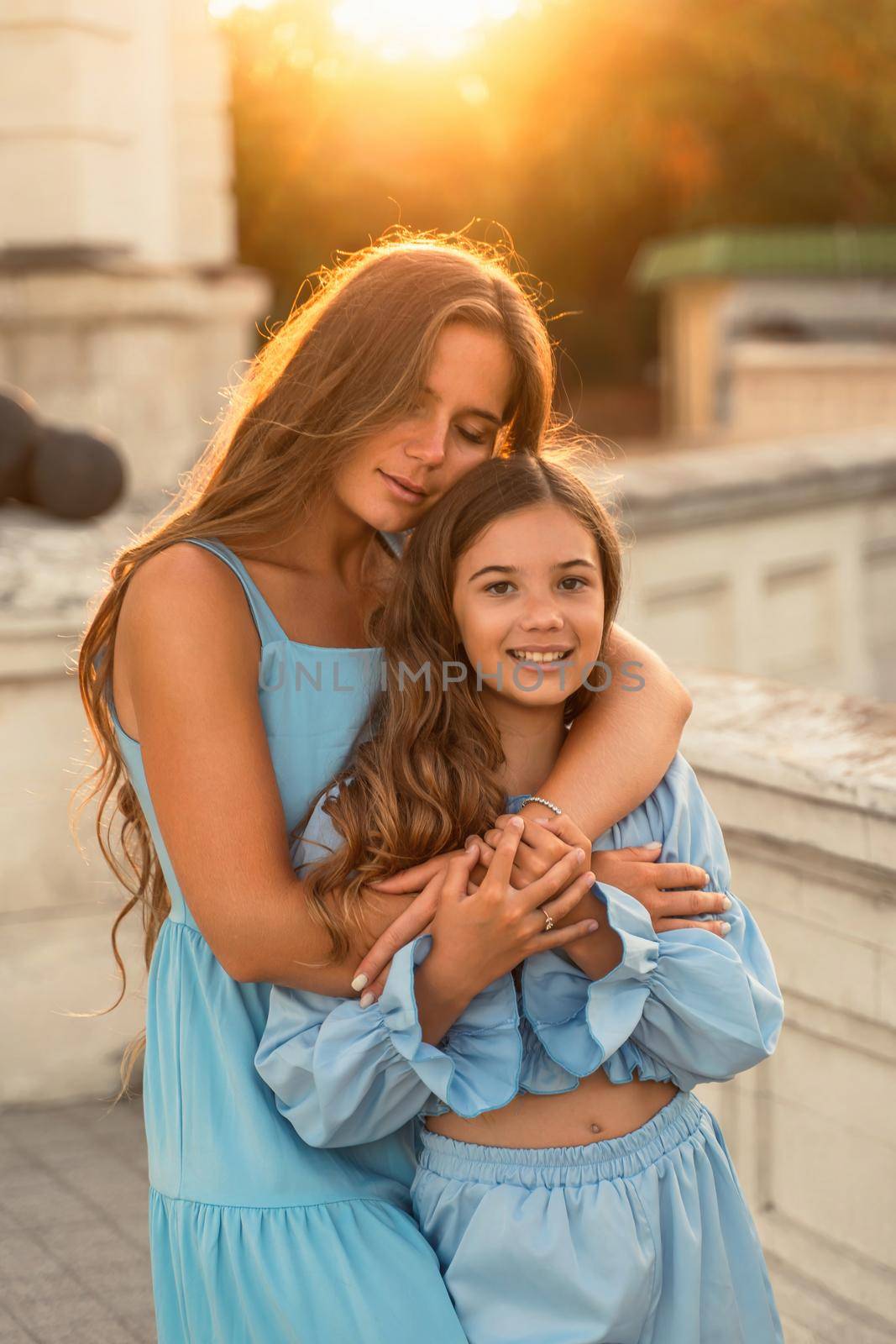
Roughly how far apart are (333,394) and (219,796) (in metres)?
0.58

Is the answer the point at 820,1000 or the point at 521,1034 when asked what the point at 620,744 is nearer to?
the point at 521,1034

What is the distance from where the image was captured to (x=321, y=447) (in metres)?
2.04

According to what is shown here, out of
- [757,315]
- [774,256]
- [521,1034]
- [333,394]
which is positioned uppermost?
[774,256]

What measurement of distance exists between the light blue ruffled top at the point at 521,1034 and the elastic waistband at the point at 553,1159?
6 centimetres

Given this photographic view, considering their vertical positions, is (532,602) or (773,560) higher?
(532,602)

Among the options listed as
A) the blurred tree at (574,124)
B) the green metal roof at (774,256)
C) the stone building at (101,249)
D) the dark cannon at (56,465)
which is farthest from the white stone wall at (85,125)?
the blurred tree at (574,124)

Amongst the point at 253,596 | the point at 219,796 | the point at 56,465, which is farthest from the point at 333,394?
the point at 56,465

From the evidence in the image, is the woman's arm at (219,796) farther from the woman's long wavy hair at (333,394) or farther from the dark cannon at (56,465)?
the dark cannon at (56,465)

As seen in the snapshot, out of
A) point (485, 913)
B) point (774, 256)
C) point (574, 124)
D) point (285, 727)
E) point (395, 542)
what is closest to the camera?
point (485, 913)

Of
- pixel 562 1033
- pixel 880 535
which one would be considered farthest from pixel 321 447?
pixel 880 535

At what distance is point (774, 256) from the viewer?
16.3 metres

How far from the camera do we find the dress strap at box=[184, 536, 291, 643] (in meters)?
1.94

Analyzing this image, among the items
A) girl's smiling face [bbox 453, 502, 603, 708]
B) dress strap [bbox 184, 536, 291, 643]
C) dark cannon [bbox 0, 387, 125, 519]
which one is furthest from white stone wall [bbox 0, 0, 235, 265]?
girl's smiling face [bbox 453, 502, 603, 708]

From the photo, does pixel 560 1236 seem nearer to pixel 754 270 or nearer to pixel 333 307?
pixel 333 307
